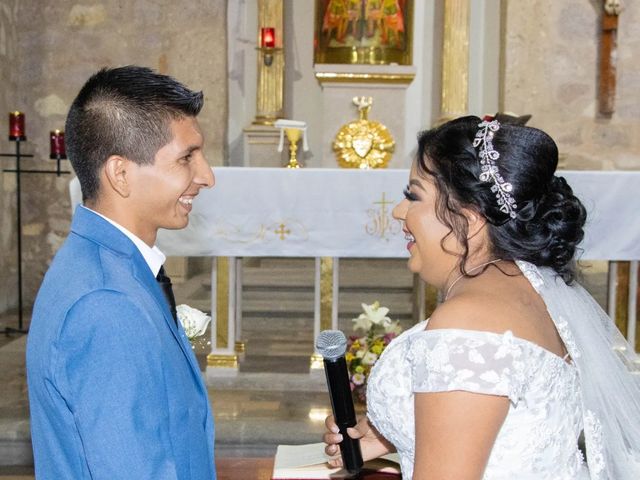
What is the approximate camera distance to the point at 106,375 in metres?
1.26

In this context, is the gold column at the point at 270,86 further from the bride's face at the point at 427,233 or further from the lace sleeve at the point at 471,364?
the lace sleeve at the point at 471,364

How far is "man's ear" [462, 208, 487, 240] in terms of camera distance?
1782 millimetres

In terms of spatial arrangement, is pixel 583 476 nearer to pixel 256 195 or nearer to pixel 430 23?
pixel 256 195

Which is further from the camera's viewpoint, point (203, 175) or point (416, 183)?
point (416, 183)

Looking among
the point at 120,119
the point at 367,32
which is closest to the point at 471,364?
the point at 120,119

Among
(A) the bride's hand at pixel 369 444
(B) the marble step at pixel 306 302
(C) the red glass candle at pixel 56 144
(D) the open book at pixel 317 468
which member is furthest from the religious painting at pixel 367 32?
(A) the bride's hand at pixel 369 444

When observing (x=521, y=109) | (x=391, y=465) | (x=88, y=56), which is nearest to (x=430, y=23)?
(x=521, y=109)

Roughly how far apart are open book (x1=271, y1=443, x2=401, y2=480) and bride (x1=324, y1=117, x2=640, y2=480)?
2.39 feet

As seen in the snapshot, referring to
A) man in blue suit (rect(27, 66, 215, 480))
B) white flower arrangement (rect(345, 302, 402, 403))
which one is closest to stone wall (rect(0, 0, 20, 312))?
white flower arrangement (rect(345, 302, 402, 403))

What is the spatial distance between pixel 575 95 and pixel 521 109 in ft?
1.52

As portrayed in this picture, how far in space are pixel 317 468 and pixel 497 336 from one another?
120 cm

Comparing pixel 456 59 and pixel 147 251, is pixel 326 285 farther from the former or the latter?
pixel 456 59

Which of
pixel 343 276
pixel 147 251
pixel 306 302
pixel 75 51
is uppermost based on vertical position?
pixel 75 51

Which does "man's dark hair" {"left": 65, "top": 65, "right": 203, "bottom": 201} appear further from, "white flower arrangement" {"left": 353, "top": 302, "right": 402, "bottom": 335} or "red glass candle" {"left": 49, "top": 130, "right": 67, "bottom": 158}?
"red glass candle" {"left": 49, "top": 130, "right": 67, "bottom": 158}
